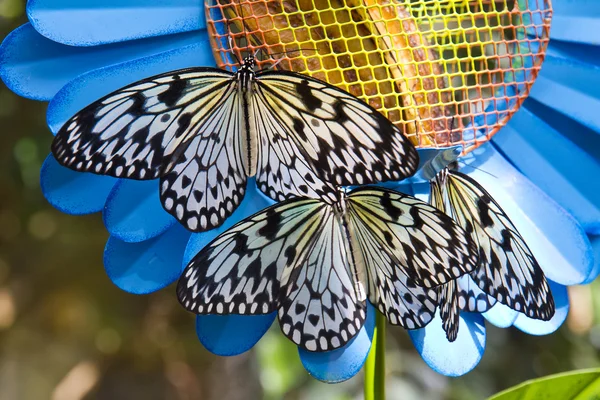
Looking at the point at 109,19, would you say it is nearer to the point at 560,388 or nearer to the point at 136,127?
the point at 136,127

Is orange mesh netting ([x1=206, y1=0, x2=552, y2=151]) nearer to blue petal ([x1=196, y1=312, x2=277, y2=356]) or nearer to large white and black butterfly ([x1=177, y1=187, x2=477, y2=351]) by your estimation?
large white and black butterfly ([x1=177, y1=187, x2=477, y2=351])

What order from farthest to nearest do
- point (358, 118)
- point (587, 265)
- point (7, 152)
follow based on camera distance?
point (7, 152), point (587, 265), point (358, 118)

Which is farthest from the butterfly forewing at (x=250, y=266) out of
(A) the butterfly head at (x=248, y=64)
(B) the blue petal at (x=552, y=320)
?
(B) the blue petal at (x=552, y=320)

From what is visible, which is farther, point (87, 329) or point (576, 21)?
point (87, 329)

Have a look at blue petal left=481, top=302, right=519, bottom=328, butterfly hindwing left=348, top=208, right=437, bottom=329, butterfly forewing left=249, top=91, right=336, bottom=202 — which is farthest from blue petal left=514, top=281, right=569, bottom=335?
butterfly forewing left=249, top=91, right=336, bottom=202

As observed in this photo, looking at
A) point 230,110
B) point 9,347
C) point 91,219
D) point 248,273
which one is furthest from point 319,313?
point 9,347

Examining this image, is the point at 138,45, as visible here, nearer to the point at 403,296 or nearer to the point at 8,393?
the point at 403,296

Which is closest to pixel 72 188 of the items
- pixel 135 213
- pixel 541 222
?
pixel 135 213
